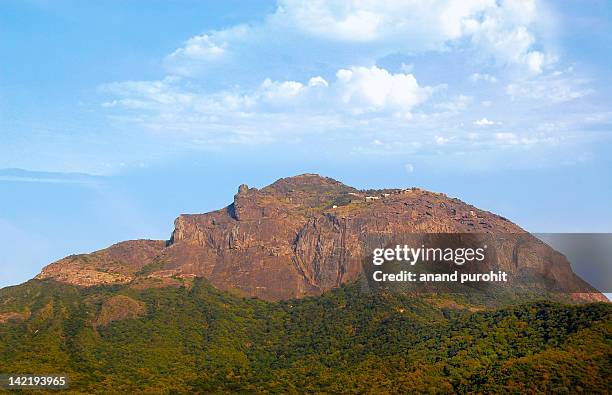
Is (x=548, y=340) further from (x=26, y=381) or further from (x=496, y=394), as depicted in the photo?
(x=26, y=381)

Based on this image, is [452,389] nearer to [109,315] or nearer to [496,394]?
[496,394]

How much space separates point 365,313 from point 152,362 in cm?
5697

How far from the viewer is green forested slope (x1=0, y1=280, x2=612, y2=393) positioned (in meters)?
139

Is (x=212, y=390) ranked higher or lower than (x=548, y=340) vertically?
lower

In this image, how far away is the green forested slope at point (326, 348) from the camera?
13900cm

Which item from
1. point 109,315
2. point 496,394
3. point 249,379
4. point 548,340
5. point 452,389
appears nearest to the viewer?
point 496,394

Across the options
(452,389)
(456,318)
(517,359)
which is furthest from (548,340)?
(456,318)

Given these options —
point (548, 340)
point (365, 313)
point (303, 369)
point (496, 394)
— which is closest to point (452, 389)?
point (496, 394)

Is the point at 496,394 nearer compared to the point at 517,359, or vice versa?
the point at 496,394

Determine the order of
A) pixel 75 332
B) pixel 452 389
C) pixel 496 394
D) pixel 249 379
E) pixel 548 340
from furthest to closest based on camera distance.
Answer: pixel 75 332
pixel 249 379
pixel 548 340
pixel 452 389
pixel 496 394

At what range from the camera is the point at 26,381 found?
14088cm

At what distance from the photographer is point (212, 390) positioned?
152 metres

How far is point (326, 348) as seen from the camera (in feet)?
586

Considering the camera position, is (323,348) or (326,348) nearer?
(326,348)
